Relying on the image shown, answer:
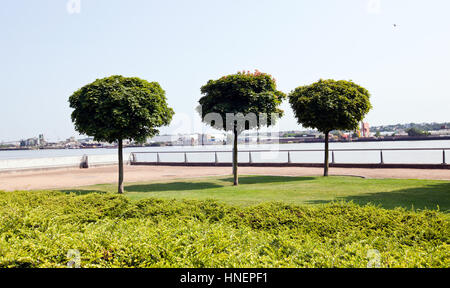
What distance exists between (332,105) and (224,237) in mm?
13870

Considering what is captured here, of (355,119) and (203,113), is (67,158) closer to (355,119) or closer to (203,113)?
(203,113)

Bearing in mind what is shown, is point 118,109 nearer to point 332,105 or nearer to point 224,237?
point 224,237

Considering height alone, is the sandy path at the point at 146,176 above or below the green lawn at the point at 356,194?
below

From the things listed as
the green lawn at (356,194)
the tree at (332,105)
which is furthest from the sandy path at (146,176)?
the green lawn at (356,194)

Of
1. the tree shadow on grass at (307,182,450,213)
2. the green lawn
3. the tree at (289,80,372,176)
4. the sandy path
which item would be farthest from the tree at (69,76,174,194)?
the tree at (289,80,372,176)

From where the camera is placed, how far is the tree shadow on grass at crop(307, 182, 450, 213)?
31.0 ft

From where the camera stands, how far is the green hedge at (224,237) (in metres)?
3.73

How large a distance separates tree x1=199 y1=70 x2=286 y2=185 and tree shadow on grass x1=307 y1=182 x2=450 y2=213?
5641mm

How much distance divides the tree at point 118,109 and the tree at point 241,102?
2561mm

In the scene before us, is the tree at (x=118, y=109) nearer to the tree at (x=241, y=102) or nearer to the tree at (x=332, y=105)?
the tree at (x=241, y=102)

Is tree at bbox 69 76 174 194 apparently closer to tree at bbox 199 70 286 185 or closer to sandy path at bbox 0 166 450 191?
tree at bbox 199 70 286 185
